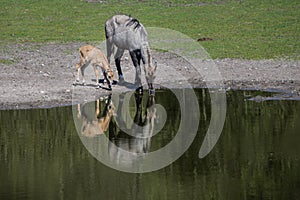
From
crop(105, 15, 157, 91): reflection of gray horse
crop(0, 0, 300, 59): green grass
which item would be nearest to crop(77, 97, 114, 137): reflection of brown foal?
crop(105, 15, 157, 91): reflection of gray horse

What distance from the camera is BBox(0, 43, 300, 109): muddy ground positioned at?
19.4m

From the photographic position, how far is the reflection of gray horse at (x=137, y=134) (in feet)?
46.0

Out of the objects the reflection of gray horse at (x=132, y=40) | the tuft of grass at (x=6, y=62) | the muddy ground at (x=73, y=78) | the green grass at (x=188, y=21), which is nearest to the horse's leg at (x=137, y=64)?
the reflection of gray horse at (x=132, y=40)

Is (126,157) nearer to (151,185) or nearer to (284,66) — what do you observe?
(151,185)

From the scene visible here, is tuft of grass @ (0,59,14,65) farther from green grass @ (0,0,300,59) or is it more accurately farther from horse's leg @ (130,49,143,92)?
horse's leg @ (130,49,143,92)

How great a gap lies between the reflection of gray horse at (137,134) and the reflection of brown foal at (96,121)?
31 cm

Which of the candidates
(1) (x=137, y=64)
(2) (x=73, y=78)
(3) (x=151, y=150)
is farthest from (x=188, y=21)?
(3) (x=151, y=150)

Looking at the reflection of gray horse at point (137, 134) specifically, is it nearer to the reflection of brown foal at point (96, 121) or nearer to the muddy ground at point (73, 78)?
the reflection of brown foal at point (96, 121)

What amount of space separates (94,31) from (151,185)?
20423mm

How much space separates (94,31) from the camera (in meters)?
31.1

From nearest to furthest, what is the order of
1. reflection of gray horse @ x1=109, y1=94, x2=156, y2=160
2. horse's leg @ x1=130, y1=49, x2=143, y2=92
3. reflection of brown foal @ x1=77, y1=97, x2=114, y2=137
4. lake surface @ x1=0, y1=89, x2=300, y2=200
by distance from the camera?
lake surface @ x1=0, y1=89, x2=300, y2=200 → reflection of gray horse @ x1=109, y1=94, x2=156, y2=160 → reflection of brown foal @ x1=77, y1=97, x2=114, y2=137 → horse's leg @ x1=130, y1=49, x2=143, y2=92

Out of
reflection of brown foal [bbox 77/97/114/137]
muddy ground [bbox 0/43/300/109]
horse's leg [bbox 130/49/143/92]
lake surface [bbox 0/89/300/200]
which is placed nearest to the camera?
lake surface [bbox 0/89/300/200]

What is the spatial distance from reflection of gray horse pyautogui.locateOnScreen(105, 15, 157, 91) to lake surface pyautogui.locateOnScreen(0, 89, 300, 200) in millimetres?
2601

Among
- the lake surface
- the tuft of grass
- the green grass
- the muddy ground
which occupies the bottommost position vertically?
the lake surface
